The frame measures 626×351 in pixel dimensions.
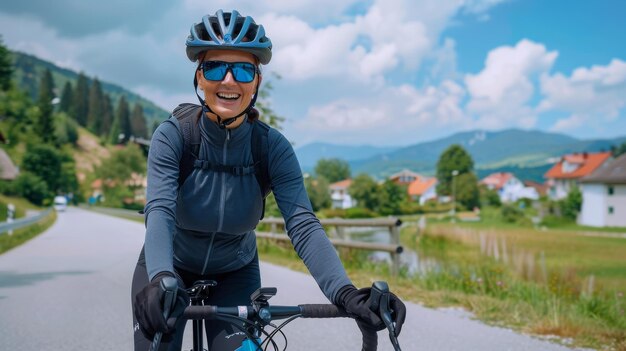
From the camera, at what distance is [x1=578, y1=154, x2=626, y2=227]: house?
73306mm

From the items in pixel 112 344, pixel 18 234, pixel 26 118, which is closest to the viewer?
pixel 112 344

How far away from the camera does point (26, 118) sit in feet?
170

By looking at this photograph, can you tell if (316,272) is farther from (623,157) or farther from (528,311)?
(623,157)

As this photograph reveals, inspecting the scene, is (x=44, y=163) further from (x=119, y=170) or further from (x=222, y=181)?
(x=222, y=181)

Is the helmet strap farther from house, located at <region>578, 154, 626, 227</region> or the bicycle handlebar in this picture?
house, located at <region>578, 154, 626, 227</region>

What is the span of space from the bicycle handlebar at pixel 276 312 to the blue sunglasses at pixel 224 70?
936 mm

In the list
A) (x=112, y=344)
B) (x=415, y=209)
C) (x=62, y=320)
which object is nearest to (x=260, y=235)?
(x=62, y=320)

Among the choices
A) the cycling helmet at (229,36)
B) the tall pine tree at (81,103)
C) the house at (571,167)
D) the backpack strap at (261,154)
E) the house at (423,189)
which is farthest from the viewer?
the house at (423,189)

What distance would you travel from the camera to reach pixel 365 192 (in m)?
121

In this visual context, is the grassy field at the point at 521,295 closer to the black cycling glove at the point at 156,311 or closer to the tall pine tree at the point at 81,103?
the black cycling glove at the point at 156,311

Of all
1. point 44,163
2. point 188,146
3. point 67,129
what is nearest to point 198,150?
point 188,146

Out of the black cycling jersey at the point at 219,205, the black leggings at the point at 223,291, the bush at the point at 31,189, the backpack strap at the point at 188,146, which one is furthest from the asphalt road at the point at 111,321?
the bush at the point at 31,189

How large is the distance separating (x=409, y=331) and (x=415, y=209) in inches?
4483

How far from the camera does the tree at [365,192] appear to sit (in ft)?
393
